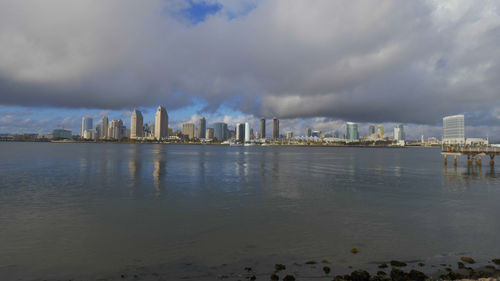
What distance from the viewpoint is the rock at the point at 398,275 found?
12.3 m

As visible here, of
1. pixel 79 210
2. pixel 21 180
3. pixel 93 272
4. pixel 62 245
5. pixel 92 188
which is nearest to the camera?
pixel 93 272

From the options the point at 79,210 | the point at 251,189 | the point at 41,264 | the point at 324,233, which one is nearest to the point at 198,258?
the point at 41,264

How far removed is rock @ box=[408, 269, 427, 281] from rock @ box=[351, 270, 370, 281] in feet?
6.32

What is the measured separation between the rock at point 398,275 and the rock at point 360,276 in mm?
1084

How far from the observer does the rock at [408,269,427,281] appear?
12398mm

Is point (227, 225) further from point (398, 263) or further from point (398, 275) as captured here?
point (398, 275)

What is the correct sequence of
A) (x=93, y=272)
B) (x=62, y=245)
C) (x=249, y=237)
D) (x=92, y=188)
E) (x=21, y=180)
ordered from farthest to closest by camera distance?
(x=21, y=180), (x=92, y=188), (x=249, y=237), (x=62, y=245), (x=93, y=272)

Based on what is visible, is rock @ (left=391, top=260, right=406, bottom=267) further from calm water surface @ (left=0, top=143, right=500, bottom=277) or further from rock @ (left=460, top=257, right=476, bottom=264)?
rock @ (left=460, top=257, right=476, bottom=264)

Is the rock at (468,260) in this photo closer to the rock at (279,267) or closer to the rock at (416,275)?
the rock at (416,275)

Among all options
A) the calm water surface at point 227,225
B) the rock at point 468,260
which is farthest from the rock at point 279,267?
the rock at point 468,260

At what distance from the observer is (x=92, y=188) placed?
35.9 metres

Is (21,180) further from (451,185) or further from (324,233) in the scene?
(451,185)

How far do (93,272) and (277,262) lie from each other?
8527mm

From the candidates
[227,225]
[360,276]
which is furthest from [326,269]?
[227,225]
